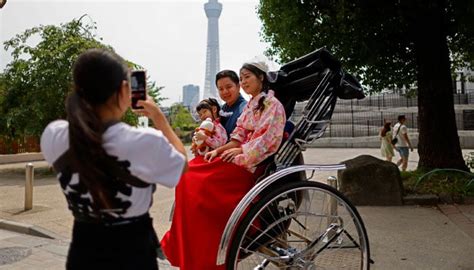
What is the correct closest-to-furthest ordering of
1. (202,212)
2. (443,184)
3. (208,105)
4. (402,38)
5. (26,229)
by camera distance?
(202,212) → (208,105) → (26,229) → (443,184) → (402,38)

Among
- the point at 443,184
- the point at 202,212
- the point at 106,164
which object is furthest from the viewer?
the point at 443,184

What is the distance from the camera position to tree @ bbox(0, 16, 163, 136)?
13.4m

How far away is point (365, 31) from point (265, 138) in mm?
5826

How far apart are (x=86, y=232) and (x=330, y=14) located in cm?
721

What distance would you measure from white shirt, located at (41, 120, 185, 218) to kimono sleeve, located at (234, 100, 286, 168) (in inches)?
55.1

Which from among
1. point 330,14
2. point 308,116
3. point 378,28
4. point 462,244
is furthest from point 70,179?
point 378,28

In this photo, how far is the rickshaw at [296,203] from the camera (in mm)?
3086

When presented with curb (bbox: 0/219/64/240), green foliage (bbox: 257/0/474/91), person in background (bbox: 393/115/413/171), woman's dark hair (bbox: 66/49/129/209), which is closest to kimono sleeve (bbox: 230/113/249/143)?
woman's dark hair (bbox: 66/49/129/209)

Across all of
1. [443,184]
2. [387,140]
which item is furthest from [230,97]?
[387,140]

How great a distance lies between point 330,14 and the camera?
26.9ft

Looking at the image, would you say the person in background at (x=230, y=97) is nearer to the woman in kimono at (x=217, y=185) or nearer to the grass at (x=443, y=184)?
the woman in kimono at (x=217, y=185)

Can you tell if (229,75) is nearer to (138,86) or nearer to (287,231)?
(287,231)

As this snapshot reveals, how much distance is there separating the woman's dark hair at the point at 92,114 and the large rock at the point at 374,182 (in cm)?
583

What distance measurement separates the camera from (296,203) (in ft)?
11.5
